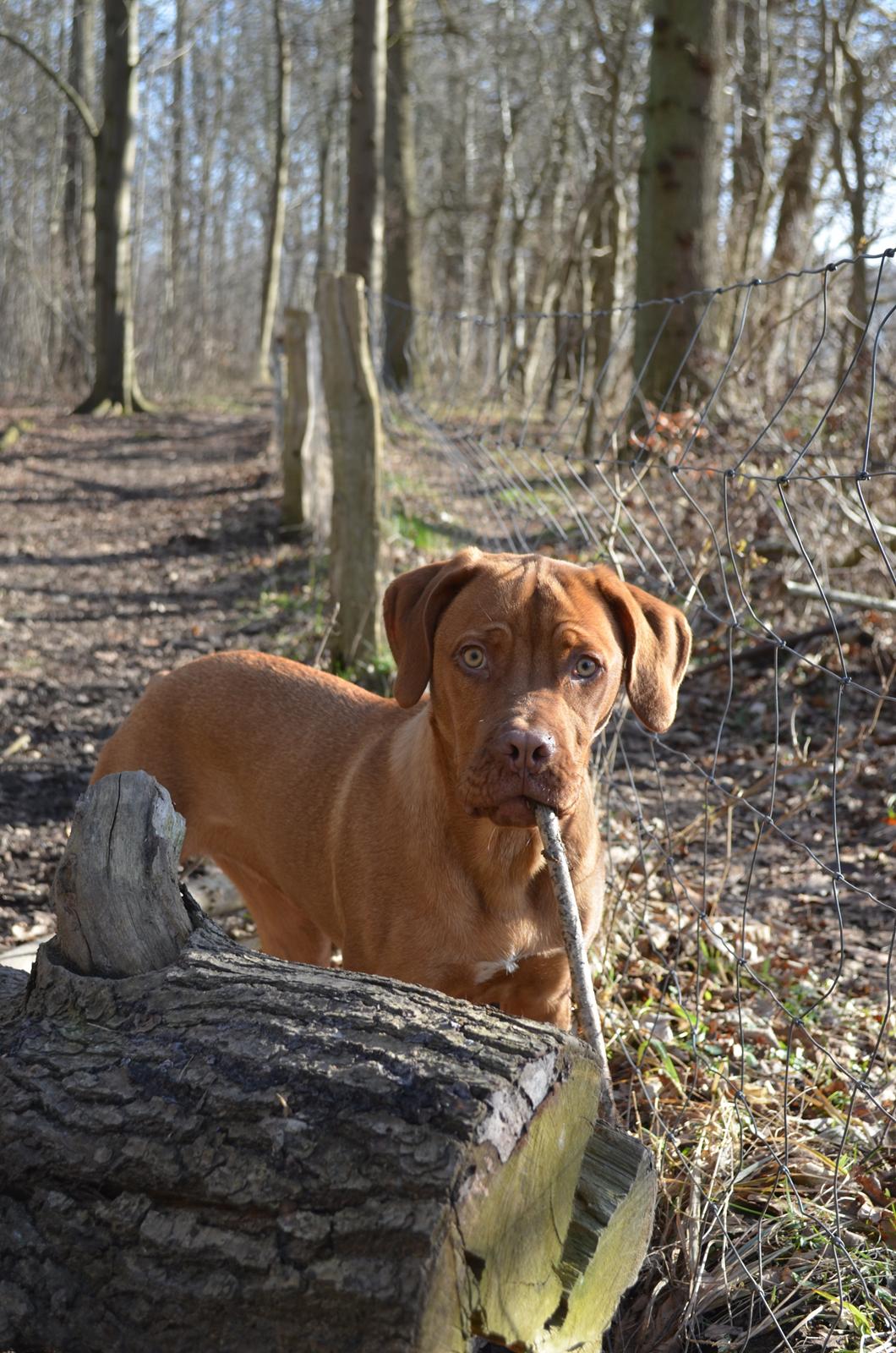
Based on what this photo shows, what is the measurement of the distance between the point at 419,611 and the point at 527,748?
2.07 ft

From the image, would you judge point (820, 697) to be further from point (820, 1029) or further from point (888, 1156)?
point (888, 1156)

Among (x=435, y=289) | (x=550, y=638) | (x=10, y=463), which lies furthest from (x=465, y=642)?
(x=435, y=289)

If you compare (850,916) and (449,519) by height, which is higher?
(449,519)

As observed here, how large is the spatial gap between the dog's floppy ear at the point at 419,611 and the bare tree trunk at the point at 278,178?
2254 centimetres

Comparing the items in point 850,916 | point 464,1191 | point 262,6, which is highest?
point 262,6

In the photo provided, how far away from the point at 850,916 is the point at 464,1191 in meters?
3.46

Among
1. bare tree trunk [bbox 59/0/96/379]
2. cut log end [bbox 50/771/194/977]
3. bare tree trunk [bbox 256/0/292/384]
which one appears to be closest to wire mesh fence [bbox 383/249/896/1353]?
cut log end [bbox 50/771/194/977]

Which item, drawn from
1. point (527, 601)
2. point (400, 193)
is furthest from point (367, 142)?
point (527, 601)

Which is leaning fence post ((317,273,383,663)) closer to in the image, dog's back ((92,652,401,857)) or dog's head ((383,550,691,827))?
dog's back ((92,652,401,857))

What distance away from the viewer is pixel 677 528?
771 cm

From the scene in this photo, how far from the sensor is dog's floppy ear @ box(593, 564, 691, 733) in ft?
9.57

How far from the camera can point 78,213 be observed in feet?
88.4

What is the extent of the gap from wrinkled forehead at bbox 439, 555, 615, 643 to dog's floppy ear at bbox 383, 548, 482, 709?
0.04 meters

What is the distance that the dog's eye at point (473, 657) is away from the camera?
2.73 metres
